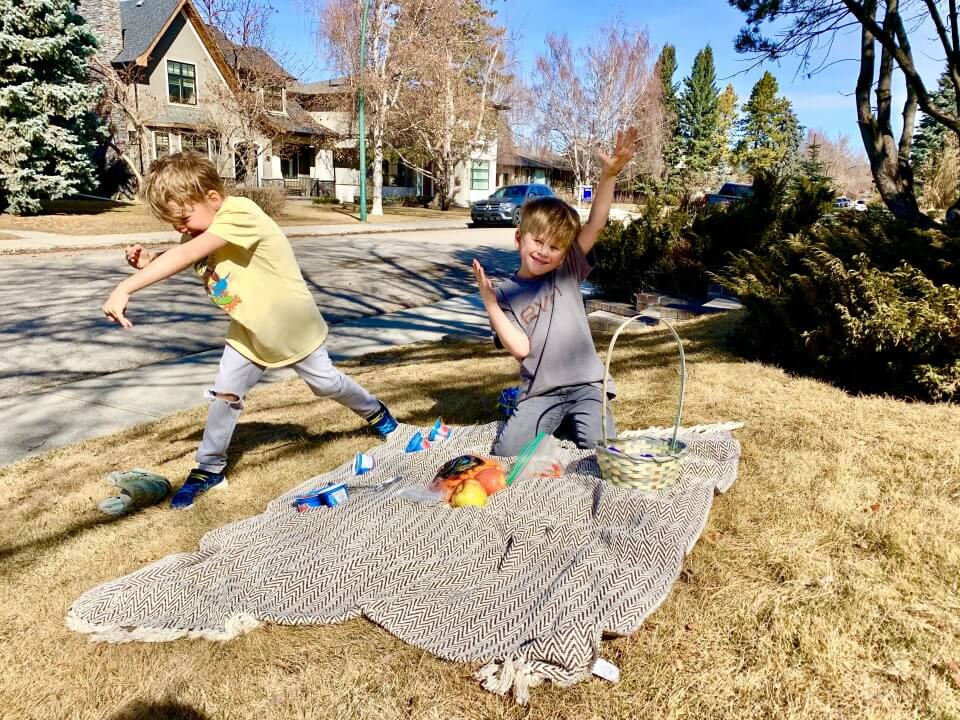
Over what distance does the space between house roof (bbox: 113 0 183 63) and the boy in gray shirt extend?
32251 mm

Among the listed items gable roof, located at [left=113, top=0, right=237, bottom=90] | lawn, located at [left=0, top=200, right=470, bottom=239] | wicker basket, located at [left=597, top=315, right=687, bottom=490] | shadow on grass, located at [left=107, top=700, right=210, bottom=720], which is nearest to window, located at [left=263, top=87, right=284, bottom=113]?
gable roof, located at [left=113, top=0, right=237, bottom=90]

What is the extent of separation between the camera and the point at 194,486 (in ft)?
11.7

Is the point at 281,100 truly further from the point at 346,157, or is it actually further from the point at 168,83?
the point at 346,157

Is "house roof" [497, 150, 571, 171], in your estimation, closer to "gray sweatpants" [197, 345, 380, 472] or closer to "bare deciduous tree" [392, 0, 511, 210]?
"bare deciduous tree" [392, 0, 511, 210]

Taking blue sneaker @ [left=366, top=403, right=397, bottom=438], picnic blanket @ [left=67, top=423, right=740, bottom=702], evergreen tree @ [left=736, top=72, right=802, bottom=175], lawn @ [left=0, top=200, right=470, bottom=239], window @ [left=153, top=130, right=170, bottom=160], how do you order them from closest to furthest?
picnic blanket @ [left=67, top=423, right=740, bottom=702]
blue sneaker @ [left=366, top=403, right=397, bottom=438]
lawn @ [left=0, top=200, right=470, bottom=239]
window @ [left=153, top=130, right=170, bottom=160]
evergreen tree @ [left=736, top=72, right=802, bottom=175]

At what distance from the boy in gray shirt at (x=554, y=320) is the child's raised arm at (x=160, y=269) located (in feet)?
4.61

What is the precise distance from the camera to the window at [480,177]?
156 ft

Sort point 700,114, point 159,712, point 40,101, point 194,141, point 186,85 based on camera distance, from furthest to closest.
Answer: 1. point 700,114
2. point 186,85
3. point 194,141
4. point 40,101
5. point 159,712

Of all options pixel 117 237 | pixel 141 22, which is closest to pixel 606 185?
pixel 117 237

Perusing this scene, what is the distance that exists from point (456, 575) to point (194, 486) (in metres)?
1.68

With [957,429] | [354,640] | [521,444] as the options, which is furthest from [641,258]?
[354,640]

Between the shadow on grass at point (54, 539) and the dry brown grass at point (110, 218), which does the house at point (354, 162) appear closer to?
→ the dry brown grass at point (110, 218)

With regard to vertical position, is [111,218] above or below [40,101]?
below

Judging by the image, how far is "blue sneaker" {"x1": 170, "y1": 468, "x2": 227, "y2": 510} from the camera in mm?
3480
